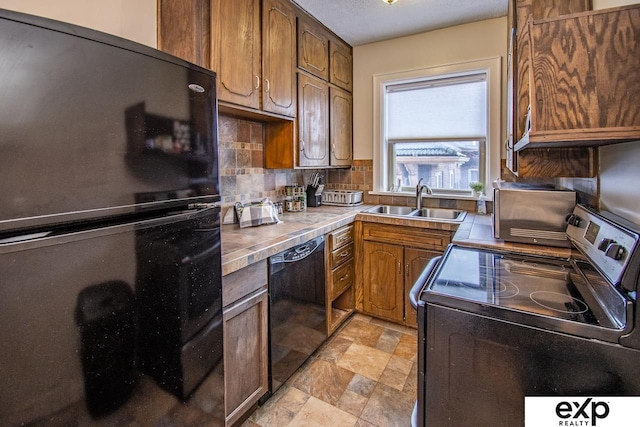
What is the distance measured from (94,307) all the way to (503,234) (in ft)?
5.74

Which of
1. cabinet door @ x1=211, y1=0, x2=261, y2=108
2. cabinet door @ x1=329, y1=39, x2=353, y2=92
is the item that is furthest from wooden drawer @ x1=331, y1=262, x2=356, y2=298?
cabinet door @ x1=329, y1=39, x2=353, y2=92

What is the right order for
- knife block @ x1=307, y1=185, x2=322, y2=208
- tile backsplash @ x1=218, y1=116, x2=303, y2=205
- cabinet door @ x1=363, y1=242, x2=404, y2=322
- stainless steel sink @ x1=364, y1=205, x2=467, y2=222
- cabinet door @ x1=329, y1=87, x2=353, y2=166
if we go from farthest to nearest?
1. knife block @ x1=307, y1=185, x2=322, y2=208
2. cabinet door @ x1=329, y1=87, x2=353, y2=166
3. stainless steel sink @ x1=364, y1=205, x2=467, y2=222
4. cabinet door @ x1=363, y1=242, x2=404, y2=322
5. tile backsplash @ x1=218, y1=116, x2=303, y2=205

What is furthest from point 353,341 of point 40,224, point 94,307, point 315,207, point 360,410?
point 40,224

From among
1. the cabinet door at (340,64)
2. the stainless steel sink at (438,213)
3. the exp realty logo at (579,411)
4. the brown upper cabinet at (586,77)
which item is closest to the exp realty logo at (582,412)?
the exp realty logo at (579,411)

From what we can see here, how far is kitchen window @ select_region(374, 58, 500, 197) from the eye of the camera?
2695mm

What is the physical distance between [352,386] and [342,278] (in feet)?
2.63

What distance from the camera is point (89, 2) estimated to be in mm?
1556

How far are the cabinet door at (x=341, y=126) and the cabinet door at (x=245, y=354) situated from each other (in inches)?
67.2

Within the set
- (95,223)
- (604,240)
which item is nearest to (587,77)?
(604,240)

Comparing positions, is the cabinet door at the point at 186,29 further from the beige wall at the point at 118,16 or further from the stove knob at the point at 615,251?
the stove knob at the point at 615,251

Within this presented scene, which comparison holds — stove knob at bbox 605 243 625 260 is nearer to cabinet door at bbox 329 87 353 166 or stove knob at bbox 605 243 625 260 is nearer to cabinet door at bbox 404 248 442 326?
cabinet door at bbox 404 248 442 326

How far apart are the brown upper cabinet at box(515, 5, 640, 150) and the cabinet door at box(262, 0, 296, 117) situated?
4.87 ft

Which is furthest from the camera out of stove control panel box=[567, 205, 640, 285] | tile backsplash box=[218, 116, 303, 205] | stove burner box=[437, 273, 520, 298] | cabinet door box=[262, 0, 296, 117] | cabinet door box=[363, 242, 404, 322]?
cabinet door box=[363, 242, 404, 322]

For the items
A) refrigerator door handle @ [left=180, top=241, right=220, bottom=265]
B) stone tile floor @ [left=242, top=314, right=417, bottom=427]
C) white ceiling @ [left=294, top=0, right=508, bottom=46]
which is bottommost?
stone tile floor @ [left=242, top=314, right=417, bottom=427]
